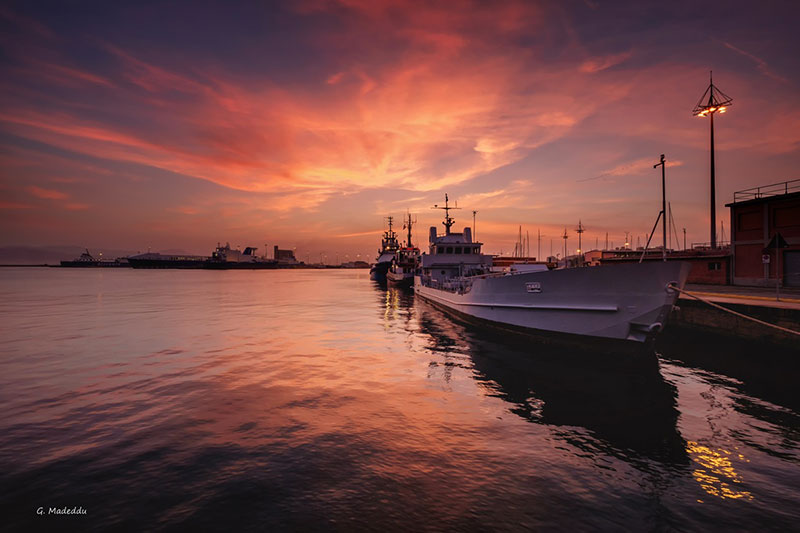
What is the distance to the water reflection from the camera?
7.20 metres

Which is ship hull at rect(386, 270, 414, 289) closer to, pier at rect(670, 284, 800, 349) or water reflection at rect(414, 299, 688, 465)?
pier at rect(670, 284, 800, 349)

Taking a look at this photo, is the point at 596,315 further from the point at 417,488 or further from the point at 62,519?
the point at 62,519

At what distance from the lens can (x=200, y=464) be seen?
244 inches

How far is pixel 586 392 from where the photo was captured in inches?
398

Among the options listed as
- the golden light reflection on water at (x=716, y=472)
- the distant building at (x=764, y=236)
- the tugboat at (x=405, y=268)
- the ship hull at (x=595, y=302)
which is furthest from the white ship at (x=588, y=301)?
the tugboat at (x=405, y=268)

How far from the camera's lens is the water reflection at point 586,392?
720 centimetres

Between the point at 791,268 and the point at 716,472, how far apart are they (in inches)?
1195

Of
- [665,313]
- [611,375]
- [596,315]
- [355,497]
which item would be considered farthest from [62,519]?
[665,313]

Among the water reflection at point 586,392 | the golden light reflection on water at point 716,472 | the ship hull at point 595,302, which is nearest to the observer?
the golden light reflection on water at point 716,472

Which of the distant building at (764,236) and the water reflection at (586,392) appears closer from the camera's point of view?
the water reflection at (586,392)

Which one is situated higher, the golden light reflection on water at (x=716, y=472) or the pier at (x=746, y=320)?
the pier at (x=746, y=320)

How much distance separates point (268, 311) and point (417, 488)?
1092 inches

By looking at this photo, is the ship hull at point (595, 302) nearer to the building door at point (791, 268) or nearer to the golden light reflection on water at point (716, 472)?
the golden light reflection on water at point (716, 472)

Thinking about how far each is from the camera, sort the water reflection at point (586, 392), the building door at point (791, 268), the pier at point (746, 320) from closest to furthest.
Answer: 1. the water reflection at point (586, 392)
2. the pier at point (746, 320)
3. the building door at point (791, 268)
